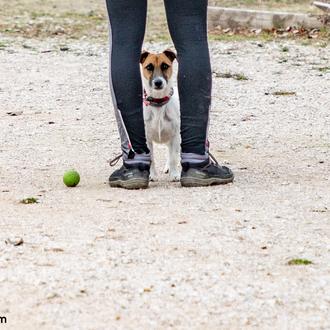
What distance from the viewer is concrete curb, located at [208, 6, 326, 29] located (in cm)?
1343

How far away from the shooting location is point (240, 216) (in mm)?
4980

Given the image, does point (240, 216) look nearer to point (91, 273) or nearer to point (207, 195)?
point (207, 195)

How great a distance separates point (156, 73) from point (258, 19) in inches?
323

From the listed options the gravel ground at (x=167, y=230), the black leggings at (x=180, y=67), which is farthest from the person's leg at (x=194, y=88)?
the gravel ground at (x=167, y=230)

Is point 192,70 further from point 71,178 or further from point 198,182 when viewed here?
point 71,178

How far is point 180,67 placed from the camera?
5547mm

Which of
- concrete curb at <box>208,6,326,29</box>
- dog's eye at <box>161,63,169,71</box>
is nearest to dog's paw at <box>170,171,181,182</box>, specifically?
dog's eye at <box>161,63,169,71</box>

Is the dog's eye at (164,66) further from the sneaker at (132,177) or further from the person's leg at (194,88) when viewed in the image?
the sneaker at (132,177)

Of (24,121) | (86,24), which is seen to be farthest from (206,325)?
(86,24)

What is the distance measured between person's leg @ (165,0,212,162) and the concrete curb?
8.03 m

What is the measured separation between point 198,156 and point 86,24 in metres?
10.0

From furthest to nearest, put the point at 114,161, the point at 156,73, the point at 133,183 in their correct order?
the point at 114,161
the point at 156,73
the point at 133,183

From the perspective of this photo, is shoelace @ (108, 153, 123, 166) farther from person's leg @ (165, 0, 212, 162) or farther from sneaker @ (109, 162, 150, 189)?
person's leg @ (165, 0, 212, 162)

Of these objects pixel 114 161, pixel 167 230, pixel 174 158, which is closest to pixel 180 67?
pixel 174 158
